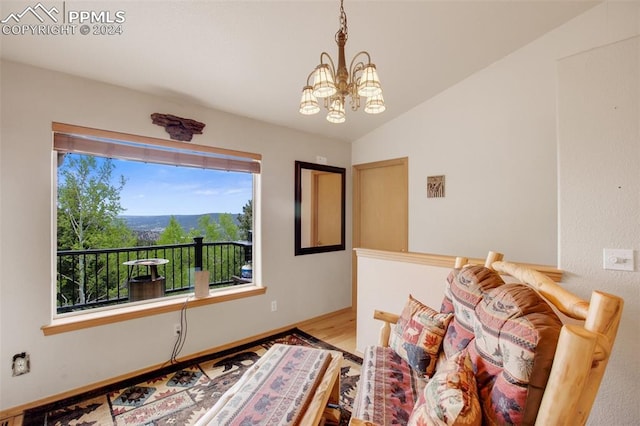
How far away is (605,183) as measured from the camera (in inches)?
59.3

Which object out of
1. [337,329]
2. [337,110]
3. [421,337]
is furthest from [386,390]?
[337,329]

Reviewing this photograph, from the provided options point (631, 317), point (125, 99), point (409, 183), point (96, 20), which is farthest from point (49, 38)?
point (631, 317)

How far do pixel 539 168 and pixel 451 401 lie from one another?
246 cm

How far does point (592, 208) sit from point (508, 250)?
1271 mm

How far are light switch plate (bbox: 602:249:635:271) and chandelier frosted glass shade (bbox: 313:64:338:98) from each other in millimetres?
1695

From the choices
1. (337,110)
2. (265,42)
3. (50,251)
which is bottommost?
(50,251)

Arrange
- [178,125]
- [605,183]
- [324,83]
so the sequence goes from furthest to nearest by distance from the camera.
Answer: [178,125] → [605,183] → [324,83]

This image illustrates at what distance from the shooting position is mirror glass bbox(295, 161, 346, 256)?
3594 mm

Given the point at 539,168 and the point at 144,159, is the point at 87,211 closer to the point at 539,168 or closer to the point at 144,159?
the point at 144,159

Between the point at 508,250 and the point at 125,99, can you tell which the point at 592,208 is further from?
the point at 125,99

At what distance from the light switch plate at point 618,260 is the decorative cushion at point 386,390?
1177mm

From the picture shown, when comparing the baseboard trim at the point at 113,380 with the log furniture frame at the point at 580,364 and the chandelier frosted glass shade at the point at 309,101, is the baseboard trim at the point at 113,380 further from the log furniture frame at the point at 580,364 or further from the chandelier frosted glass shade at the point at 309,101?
the log furniture frame at the point at 580,364

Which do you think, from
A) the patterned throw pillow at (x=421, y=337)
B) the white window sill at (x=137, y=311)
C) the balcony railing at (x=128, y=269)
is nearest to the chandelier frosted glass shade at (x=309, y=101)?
the patterned throw pillow at (x=421, y=337)

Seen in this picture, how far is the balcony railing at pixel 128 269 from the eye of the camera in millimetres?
2352
